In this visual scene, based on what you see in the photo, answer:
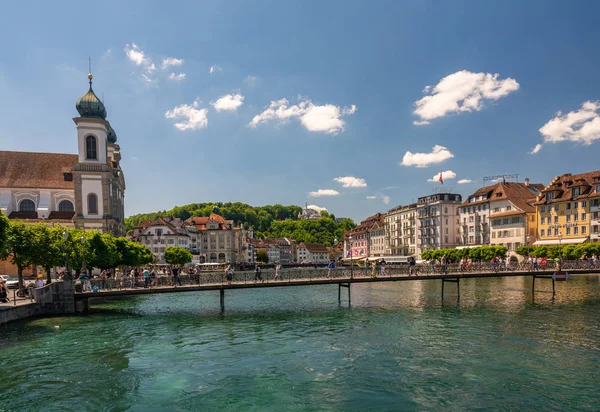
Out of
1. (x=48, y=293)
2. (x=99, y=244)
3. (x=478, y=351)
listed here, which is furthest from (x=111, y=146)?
(x=478, y=351)

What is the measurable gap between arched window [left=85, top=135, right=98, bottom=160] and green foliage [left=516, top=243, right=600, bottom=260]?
70066mm

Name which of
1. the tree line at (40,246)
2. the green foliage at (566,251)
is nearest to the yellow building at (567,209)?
the green foliage at (566,251)

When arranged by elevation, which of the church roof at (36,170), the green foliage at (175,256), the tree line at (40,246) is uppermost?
the church roof at (36,170)

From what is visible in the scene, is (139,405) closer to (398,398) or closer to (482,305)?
(398,398)

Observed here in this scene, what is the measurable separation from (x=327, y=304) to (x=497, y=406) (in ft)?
91.7

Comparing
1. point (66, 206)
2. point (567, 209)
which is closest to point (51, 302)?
point (66, 206)

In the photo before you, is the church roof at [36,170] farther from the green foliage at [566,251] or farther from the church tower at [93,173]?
A: the green foliage at [566,251]

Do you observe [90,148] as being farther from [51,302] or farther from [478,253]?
[478,253]

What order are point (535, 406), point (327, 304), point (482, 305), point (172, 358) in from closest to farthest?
point (535, 406)
point (172, 358)
point (482, 305)
point (327, 304)

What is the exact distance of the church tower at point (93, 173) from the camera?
74.6m

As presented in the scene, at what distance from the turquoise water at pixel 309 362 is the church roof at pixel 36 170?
51.1 m

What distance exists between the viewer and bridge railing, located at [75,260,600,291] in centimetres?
3572

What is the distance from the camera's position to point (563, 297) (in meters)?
42.3

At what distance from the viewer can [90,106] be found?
7838cm
